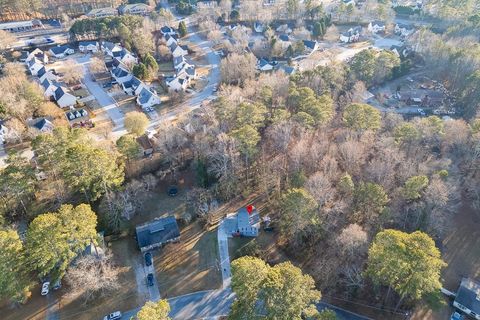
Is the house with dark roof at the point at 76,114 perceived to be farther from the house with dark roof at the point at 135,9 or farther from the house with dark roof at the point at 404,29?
the house with dark roof at the point at 404,29

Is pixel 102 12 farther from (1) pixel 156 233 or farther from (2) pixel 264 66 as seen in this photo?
(1) pixel 156 233

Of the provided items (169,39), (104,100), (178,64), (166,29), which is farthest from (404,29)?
(104,100)

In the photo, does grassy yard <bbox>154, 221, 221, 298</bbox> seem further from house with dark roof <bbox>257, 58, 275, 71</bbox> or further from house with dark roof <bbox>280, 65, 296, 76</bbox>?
house with dark roof <bbox>257, 58, 275, 71</bbox>

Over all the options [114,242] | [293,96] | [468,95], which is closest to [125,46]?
[293,96]

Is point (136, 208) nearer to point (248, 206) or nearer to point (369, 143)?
point (248, 206)

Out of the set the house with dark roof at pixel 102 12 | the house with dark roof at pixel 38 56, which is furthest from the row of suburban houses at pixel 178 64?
the house with dark roof at pixel 38 56

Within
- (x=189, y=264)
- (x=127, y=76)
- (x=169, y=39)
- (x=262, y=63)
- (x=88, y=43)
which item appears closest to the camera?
(x=189, y=264)

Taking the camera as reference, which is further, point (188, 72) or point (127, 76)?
point (188, 72)
